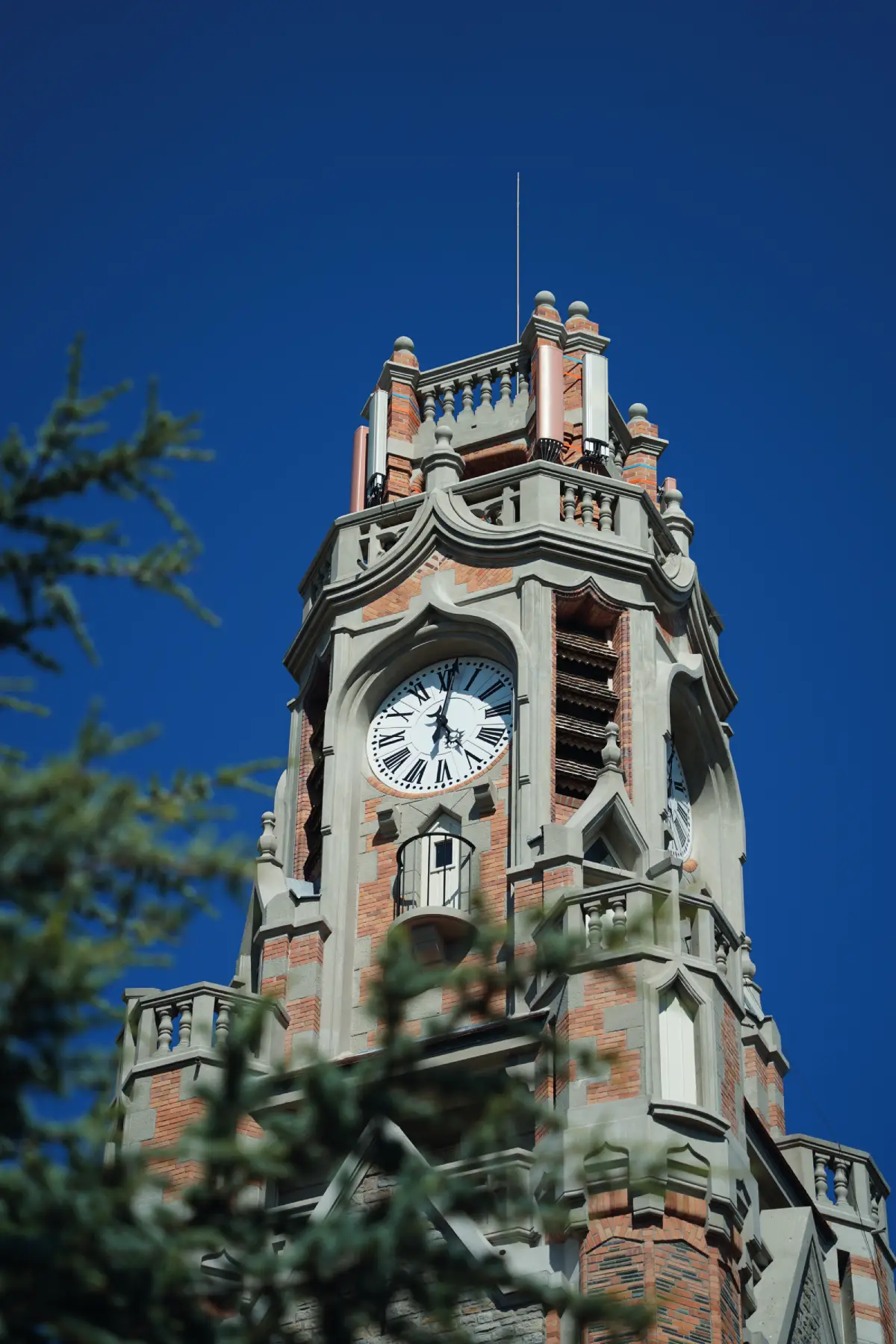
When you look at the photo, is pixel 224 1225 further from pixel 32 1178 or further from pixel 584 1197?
pixel 584 1197

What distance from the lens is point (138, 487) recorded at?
11.6 metres

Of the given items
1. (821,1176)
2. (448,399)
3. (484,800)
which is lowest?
(821,1176)

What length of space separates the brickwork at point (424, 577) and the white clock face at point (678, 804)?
8.62 feet

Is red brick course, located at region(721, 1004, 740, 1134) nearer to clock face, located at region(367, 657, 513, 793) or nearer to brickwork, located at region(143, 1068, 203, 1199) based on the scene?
clock face, located at region(367, 657, 513, 793)

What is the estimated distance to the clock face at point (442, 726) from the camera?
88.6ft

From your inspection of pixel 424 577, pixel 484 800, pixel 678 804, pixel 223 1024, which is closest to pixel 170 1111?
pixel 223 1024

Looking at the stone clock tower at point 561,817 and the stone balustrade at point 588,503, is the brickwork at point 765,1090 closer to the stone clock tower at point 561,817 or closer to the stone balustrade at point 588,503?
the stone clock tower at point 561,817

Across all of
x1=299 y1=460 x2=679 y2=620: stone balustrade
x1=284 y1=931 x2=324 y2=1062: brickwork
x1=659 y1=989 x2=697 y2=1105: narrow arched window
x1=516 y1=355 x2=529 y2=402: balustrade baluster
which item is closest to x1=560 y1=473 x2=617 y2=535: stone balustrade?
x1=299 y1=460 x2=679 y2=620: stone balustrade

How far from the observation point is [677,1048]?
22.6m

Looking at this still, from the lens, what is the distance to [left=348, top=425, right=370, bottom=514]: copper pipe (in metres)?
30.8

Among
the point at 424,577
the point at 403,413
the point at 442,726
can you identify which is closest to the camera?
the point at 442,726

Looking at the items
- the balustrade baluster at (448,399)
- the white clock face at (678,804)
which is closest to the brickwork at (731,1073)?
the white clock face at (678,804)

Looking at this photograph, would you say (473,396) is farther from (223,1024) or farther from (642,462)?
(223,1024)

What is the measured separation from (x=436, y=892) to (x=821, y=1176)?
496cm
